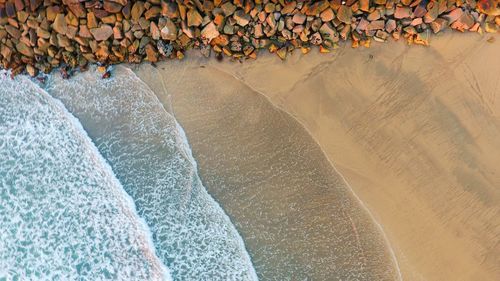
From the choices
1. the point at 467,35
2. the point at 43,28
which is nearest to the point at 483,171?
the point at 467,35

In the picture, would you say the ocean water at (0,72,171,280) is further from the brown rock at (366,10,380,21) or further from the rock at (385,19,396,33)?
the rock at (385,19,396,33)

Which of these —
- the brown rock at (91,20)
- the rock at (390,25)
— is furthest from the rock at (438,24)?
the brown rock at (91,20)

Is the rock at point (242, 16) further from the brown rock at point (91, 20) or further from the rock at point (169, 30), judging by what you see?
the brown rock at point (91, 20)

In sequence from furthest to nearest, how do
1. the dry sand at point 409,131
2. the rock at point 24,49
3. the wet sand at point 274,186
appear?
the rock at point 24,49, the wet sand at point 274,186, the dry sand at point 409,131

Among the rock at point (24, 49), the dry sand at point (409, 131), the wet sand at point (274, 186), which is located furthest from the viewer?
the rock at point (24, 49)

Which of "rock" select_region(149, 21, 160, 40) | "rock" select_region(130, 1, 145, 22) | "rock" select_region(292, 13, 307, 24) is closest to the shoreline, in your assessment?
"rock" select_region(292, 13, 307, 24)

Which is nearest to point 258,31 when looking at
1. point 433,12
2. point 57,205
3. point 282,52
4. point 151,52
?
point 282,52
